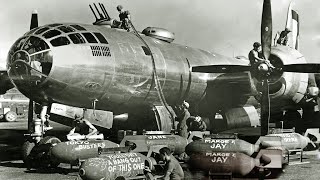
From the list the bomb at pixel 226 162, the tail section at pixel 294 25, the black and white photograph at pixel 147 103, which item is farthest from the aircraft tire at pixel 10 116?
the bomb at pixel 226 162

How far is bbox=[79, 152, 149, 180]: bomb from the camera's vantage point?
8508mm

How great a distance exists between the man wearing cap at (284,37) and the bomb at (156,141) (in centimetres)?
750

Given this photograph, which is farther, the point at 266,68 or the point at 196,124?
the point at 196,124

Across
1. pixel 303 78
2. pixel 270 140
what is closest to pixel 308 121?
pixel 303 78

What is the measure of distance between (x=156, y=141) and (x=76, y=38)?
4.00 m

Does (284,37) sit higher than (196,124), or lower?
higher

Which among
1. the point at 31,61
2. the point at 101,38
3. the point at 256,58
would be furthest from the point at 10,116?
the point at 256,58

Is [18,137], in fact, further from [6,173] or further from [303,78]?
[303,78]

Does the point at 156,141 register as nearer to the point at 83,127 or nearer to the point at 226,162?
the point at 83,127

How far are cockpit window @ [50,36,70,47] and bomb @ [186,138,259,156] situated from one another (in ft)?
15.9

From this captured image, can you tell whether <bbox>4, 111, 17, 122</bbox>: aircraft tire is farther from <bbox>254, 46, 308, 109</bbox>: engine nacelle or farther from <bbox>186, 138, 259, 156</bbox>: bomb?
<bbox>186, 138, 259, 156</bbox>: bomb

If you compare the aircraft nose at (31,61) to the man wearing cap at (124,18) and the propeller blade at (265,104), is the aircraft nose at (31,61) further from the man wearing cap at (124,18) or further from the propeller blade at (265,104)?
the propeller blade at (265,104)

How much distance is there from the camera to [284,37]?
1784 cm

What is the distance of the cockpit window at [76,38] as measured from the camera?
473 inches
